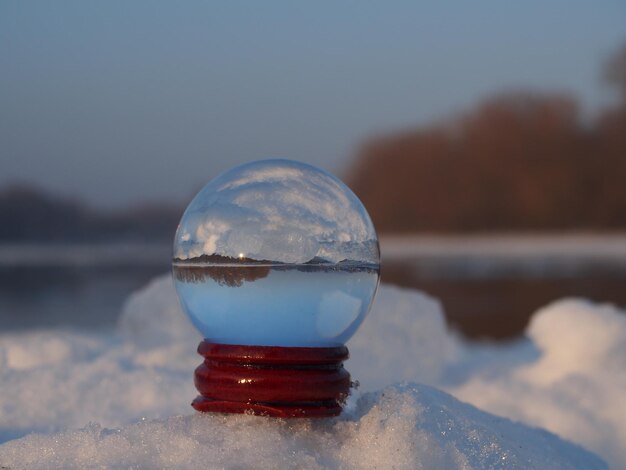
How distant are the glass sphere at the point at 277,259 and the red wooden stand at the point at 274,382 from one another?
0.14 feet

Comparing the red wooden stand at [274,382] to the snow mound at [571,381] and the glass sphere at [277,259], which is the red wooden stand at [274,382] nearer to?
the glass sphere at [277,259]

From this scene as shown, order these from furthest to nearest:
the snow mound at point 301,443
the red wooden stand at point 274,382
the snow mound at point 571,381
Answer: the snow mound at point 571,381
the red wooden stand at point 274,382
the snow mound at point 301,443

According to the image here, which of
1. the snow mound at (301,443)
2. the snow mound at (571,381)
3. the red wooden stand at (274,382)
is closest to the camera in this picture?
the snow mound at (301,443)


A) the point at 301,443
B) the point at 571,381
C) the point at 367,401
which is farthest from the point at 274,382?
the point at 571,381

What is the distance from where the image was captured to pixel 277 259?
5.65ft

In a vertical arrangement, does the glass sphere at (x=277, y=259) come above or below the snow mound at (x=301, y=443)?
above

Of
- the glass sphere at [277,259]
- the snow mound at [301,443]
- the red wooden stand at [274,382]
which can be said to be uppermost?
the glass sphere at [277,259]

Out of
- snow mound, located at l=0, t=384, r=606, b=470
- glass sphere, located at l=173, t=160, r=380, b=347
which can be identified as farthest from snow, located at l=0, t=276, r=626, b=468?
glass sphere, located at l=173, t=160, r=380, b=347

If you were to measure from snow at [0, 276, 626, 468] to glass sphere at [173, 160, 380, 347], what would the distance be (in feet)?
0.62

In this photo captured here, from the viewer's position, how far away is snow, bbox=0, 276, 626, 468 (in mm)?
1598

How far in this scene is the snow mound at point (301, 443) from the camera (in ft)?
5.11

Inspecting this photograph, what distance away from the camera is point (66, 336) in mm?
3029

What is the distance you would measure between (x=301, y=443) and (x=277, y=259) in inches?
14.2

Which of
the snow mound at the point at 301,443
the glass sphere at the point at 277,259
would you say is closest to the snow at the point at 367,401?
the snow mound at the point at 301,443
